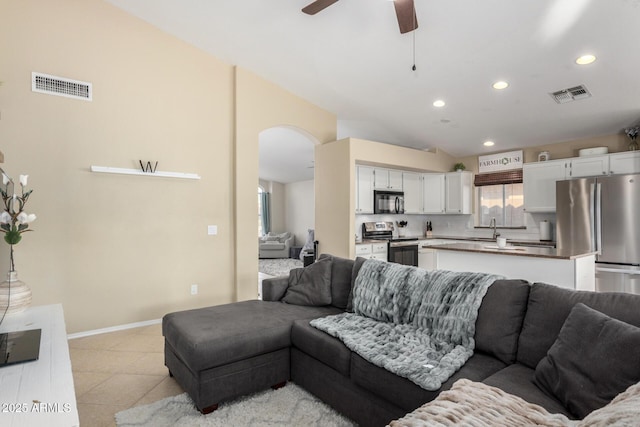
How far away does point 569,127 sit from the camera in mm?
4930

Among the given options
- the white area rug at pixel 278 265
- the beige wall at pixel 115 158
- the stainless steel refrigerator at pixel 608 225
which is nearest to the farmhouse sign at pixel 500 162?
the stainless steel refrigerator at pixel 608 225

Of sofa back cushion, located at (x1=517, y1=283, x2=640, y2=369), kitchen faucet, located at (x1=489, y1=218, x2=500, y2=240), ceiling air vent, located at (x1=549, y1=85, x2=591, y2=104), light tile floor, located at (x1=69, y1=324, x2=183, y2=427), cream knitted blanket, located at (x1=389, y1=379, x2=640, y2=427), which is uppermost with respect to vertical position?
ceiling air vent, located at (x1=549, y1=85, x2=591, y2=104)

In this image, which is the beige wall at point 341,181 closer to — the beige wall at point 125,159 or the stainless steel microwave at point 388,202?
the stainless steel microwave at point 388,202

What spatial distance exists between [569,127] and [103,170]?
606 cm

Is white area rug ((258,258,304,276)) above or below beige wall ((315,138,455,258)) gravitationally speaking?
below

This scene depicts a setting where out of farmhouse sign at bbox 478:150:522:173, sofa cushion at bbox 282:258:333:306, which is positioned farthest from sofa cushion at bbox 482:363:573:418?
farmhouse sign at bbox 478:150:522:173

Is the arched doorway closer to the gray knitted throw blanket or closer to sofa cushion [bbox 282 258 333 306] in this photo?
sofa cushion [bbox 282 258 333 306]

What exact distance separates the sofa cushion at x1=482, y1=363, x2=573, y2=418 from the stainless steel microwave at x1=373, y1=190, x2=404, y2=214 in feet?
13.9

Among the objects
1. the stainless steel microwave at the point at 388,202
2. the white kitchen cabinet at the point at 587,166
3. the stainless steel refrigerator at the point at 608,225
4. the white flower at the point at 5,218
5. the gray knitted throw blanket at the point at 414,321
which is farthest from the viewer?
the stainless steel microwave at the point at 388,202

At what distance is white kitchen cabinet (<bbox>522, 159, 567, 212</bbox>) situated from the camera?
5.19m

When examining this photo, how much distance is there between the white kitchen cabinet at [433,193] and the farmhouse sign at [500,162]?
745mm

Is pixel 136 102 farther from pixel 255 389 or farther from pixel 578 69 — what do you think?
pixel 578 69

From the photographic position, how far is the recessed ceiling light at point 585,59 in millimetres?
3338

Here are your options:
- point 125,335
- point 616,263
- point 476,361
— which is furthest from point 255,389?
point 616,263
